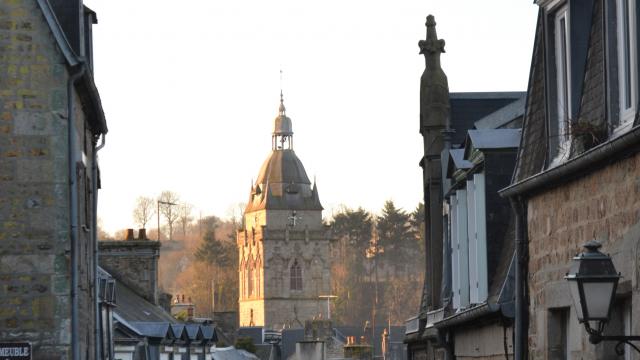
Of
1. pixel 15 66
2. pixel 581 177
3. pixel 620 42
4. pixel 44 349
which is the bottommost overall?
pixel 44 349

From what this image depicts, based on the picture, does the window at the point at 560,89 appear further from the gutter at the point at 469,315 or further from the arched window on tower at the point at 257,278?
the arched window on tower at the point at 257,278

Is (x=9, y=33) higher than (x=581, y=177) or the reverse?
higher

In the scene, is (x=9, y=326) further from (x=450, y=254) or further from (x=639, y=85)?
(x=639, y=85)

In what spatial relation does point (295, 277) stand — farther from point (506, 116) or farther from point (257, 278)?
point (506, 116)

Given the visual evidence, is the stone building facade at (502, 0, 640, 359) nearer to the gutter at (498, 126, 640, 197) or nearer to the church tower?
the gutter at (498, 126, 640, 197)

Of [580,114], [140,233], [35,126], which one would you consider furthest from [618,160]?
[140,233]

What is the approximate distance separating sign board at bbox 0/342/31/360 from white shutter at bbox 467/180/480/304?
4.76 meters

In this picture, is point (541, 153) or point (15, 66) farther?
point (15, 66)

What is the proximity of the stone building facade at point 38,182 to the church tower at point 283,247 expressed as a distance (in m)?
153

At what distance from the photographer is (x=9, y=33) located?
19.3 metres

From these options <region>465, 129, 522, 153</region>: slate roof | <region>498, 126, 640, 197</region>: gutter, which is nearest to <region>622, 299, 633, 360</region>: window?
<region>498, 126, 640, 197</region>: gutter

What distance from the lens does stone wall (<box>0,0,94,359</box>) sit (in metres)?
19.2

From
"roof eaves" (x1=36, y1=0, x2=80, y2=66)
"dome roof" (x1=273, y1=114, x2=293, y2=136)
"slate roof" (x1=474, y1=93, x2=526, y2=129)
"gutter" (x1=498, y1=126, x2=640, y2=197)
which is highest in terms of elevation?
"dome roof" (x1=273, y1=114, x2=293, y2=136)

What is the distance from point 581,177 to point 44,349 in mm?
9232
